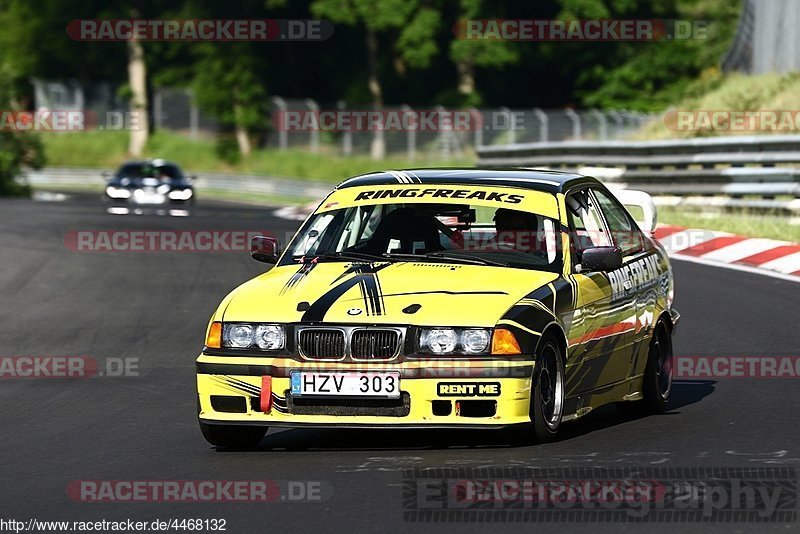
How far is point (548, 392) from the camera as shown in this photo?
28.8 feet

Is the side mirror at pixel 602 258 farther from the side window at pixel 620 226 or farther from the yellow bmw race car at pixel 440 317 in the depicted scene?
the side window at pixel 620 226

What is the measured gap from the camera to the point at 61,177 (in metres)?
74.1

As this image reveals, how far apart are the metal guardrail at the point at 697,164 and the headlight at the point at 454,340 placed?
13.8 m

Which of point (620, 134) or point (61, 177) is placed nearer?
point (620, 134)

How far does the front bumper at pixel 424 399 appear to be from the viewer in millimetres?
8336

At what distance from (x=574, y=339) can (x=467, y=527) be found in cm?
249

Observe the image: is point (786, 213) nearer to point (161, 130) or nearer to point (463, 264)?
point (463, 264)

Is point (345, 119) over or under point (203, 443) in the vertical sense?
under

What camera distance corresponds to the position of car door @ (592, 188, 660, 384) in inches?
395

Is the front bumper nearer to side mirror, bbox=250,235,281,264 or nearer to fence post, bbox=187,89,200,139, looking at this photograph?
side mirror, bbox=250,235,281,264

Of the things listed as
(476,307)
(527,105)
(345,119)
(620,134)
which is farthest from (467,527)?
(527,105)
